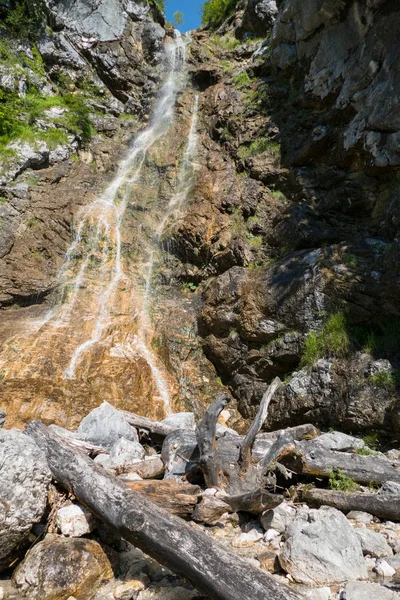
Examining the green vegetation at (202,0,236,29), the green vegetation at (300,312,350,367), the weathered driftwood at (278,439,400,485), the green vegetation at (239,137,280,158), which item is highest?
the green vegetation at (202,0,236,29)

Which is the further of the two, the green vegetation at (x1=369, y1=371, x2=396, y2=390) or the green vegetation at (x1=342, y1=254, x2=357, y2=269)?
the green vegetation at (x1=342, y1=254, x2=357, y2=269)

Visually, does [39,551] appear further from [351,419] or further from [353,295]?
[353,295]

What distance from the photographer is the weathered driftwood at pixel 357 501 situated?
352cm

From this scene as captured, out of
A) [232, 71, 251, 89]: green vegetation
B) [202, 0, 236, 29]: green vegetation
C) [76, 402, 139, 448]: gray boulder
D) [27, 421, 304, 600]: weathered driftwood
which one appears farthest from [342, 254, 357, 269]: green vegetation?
[202, 0, 236, 29]: green vegetation

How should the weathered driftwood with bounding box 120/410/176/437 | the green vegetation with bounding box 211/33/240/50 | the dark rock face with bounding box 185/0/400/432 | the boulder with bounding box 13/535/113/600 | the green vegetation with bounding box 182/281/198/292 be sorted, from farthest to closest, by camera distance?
1. the green vegetation with bounding box 211/33/240/50
2. the green vegetation with bounding box 182/281/198/292
3. the dark rock face with bounding box 185/0/400/432
4. the weathered driftwood with bounding box 120/410/176/437
5. the boulder with bounding box 13/535/113/600

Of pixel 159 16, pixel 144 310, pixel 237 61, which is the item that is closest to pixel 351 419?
pixel 144 310

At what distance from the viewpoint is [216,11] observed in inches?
825

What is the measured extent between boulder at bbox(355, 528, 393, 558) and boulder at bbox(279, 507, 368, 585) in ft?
0.59

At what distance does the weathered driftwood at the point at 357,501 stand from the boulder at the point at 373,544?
1.64 feet

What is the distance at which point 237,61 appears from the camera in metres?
17.3

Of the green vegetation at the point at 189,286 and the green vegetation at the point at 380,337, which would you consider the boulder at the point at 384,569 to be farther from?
the green vegetation at the point at 189,286

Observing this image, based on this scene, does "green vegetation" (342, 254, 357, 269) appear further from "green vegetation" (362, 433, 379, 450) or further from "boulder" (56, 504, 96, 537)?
"boulder" (56, 504, 96, 537)

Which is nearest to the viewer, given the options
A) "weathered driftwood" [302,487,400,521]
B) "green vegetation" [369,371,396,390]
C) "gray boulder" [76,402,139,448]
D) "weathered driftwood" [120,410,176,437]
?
"weathered driftwood" [302,487,400,521]

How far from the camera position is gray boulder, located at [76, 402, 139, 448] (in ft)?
17.0
